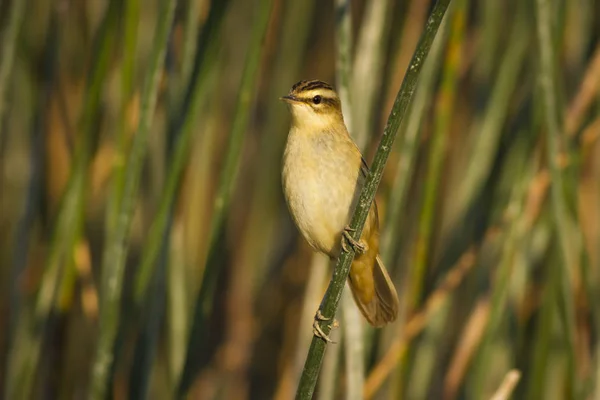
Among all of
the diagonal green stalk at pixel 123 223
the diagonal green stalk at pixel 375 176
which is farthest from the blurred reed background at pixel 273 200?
the diagonal green stalk at pixel 375 176

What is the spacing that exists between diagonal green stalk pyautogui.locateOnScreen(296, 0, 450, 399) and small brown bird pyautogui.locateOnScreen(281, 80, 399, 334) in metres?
0.51

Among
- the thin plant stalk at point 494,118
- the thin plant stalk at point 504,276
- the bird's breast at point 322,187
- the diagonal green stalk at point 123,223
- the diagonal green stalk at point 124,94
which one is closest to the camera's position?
the diagonal green stalk at point 123,223

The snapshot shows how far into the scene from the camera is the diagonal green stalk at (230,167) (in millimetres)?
1806

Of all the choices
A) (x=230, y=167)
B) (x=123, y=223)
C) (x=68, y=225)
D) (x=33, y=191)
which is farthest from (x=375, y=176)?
(x=33, y=191)

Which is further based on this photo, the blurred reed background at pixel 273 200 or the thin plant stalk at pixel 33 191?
the thin plant stalk at pixel 33 191

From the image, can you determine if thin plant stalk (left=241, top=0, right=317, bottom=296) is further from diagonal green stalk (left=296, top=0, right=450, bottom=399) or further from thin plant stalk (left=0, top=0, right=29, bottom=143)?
diagonal green stalk (left=296, top=0, right=450, bottom=399)

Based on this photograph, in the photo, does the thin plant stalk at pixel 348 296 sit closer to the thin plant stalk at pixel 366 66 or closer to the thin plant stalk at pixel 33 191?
the thin plant stalk at pixel 366 66

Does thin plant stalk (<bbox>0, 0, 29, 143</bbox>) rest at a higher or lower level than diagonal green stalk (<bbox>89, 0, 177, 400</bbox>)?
higher

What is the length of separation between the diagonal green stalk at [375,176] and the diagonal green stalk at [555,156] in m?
0.59

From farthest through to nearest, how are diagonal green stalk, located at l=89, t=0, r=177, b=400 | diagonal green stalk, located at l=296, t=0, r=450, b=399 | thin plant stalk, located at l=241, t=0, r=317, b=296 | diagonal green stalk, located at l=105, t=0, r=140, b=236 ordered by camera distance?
thin plant stalk, located at l=241, t=0, r=317, b=296 < diagonal green stalk, located at l=105, t=0, r=140, b=236 < diagonal green stalk, located at l=89, t=0, r=177, b=400 < diagonal green stalk, located at l=296, t=0, r=450, b=399

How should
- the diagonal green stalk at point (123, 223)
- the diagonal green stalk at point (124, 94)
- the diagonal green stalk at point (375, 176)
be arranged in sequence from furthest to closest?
the diagonal green stalk at point (124, 94) < the diagonal green stalk at point (123, 223) < the diagonal green stalk at point (375, 176)

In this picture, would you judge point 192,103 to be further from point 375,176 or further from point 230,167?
point 375,176

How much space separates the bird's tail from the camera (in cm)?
207

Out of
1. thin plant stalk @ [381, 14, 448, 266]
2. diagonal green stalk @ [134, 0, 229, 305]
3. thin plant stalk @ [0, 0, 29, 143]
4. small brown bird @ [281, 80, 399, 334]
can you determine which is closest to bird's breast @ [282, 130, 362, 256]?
small brown bird @ [281, 80, 399, 334]
